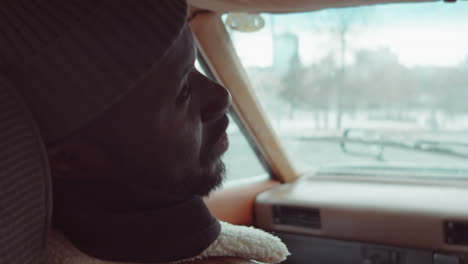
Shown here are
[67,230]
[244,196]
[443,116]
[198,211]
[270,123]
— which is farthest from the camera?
[244,196]

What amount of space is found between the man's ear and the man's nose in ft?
1.07

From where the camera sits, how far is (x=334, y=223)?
9.93ft

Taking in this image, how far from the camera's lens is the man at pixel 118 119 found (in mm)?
809

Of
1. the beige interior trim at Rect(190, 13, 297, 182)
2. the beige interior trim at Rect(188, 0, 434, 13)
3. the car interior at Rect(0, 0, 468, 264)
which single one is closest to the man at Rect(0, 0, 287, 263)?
the beige interior trim at Rect(188, 0, 434, 13)

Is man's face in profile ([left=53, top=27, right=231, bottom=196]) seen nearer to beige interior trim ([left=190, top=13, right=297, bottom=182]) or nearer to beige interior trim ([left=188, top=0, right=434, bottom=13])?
beige interior trim ([left=188, top=0, right=434, bottom=13])

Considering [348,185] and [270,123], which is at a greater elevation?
[270,123]

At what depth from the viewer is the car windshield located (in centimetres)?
247

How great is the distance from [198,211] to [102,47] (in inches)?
17.5

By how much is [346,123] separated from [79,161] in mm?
2527

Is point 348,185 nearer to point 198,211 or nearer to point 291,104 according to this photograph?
point 291,104

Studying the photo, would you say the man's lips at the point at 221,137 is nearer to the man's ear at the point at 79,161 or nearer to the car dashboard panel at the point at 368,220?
the man's ear at the point at 79,161

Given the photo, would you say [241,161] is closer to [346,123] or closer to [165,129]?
[346,123]

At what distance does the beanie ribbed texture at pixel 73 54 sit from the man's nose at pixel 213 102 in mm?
298

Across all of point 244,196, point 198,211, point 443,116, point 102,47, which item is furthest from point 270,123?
point 102,47
